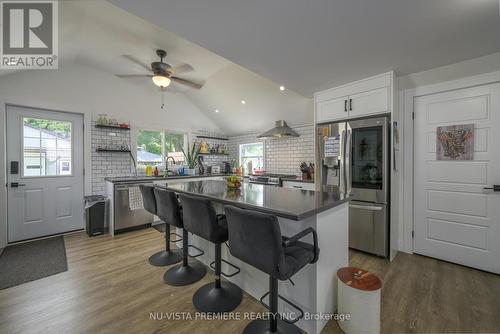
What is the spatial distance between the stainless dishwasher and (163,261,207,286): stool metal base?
185cm

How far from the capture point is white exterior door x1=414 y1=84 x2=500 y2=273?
91.2 inches

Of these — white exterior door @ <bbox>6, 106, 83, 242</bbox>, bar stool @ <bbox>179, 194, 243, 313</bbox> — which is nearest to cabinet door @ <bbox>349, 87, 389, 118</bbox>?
bar stool @ <bbox>179, 194, 243, 313</bbox>

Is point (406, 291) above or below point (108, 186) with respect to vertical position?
below

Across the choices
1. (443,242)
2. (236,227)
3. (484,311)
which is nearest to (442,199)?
(443,242)

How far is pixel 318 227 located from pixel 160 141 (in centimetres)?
439

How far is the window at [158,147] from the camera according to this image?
4555 mm

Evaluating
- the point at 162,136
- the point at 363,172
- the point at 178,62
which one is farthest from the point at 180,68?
the point at 363,172

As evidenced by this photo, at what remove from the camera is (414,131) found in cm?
280

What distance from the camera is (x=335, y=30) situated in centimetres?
186

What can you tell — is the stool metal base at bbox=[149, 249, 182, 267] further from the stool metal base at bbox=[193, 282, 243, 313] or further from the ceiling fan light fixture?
the ceiling fan light fixture

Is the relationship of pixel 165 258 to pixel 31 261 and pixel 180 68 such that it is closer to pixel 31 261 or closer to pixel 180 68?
pixel 31 261

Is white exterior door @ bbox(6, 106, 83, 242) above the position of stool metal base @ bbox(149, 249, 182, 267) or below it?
above

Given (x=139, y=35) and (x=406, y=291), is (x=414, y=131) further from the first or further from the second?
(x=139, y=35)

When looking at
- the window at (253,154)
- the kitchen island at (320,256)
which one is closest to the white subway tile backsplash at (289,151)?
the window at (253,154)
